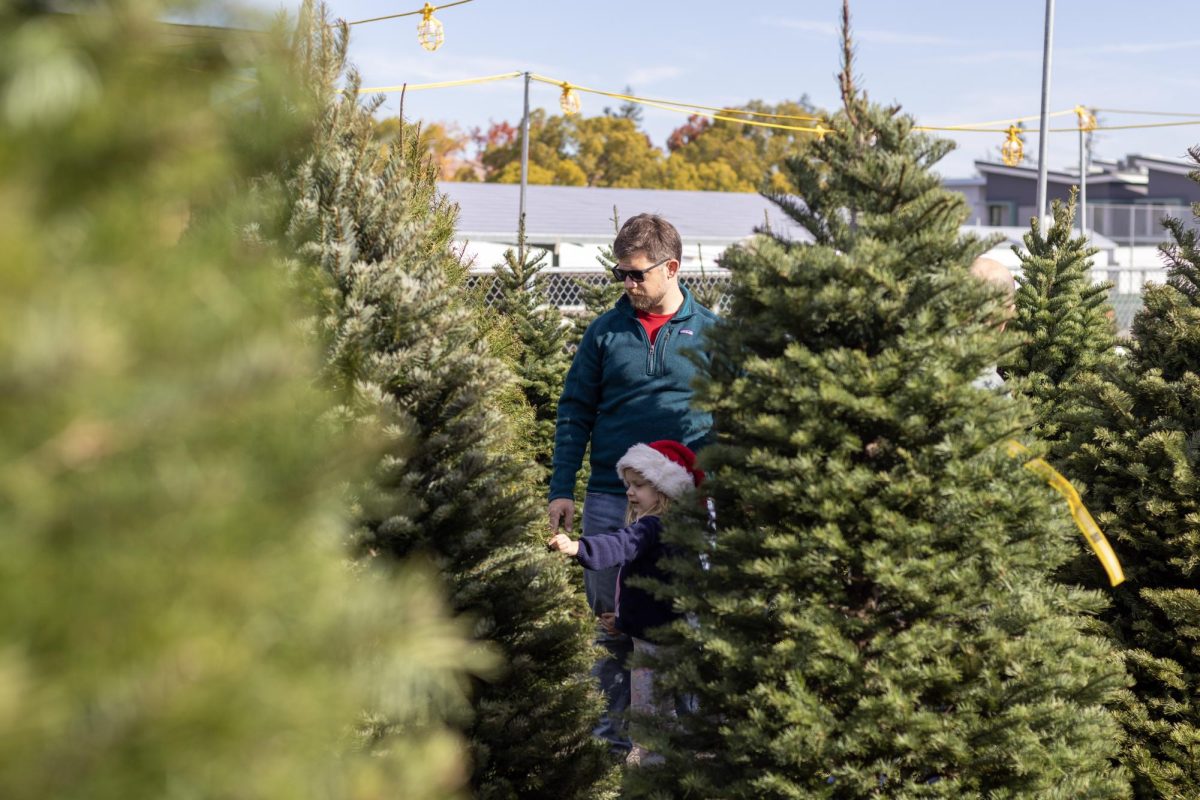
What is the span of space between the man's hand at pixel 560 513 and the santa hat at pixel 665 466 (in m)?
0.64

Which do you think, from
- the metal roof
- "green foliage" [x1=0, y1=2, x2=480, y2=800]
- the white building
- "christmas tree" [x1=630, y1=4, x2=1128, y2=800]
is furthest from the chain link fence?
"green foliage" [x1=0, y1=2, x2=480, y2=800]

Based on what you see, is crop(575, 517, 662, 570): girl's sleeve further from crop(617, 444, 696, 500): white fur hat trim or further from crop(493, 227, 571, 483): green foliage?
crop(493, 227, 571, 483): green foliage

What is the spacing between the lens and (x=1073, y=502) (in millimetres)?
3178

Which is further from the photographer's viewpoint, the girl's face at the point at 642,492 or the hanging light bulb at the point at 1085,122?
the hanging light bulb at the point at 1085,122

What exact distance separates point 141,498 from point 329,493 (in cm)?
34

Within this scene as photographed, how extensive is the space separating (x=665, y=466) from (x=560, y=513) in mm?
892

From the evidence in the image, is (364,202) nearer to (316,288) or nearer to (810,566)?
(316,288)

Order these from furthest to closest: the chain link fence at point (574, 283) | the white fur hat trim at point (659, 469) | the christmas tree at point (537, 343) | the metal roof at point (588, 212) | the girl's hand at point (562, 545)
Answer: the metal roof at point (588, 212) → the chain link fence at point (574, 283) → the christmas tree at point (537, 343) → the white fur hat trim at point (659, 469) → the girl's hand at point (562, 545)

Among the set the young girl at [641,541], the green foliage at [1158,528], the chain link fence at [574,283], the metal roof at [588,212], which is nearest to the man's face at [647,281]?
the young girl at [641,541]

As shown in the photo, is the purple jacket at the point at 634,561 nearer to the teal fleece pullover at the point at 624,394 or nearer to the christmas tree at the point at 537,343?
the teal fleece pullover at the point at 624,394

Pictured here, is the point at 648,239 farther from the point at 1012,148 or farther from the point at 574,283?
the point at 1012,148

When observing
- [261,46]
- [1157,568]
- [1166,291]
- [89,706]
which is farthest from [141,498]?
[1166,291]

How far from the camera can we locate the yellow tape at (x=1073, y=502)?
9.73 feet

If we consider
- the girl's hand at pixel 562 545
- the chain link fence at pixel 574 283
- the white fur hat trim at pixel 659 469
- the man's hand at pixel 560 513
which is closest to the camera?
the girl's hand at pixel 562 545
